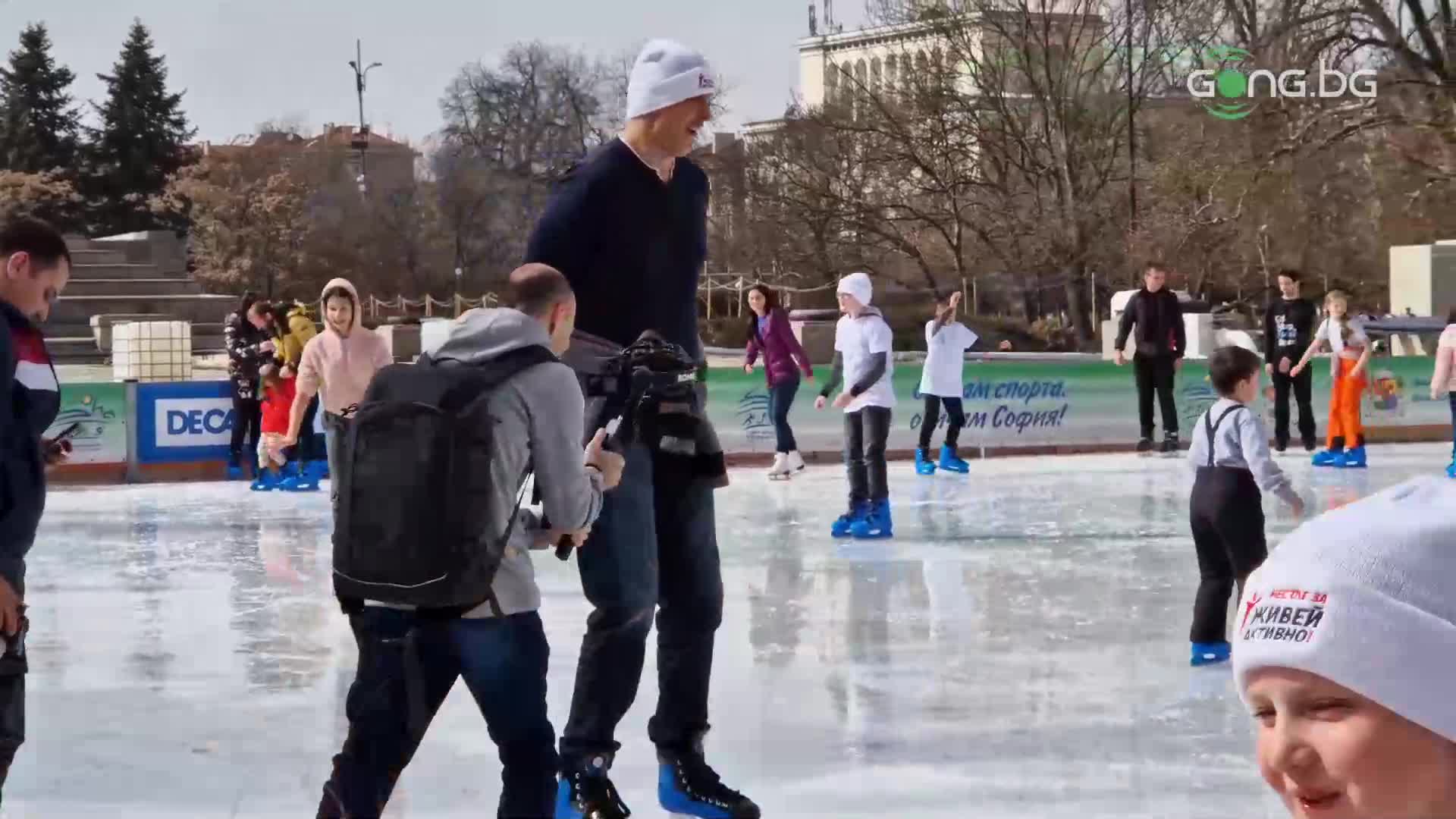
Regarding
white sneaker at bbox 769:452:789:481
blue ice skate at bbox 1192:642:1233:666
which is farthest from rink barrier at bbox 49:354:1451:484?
blue ice skate at bbox 1192:642:1233:666

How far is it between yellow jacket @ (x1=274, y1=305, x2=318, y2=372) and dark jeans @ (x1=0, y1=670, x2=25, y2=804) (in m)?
10.3

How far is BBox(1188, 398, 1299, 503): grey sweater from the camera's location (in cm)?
629

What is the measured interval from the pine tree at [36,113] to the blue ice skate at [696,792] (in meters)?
51.8

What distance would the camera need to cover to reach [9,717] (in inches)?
155

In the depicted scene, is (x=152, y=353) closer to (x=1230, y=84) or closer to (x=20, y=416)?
(x=1230, y=84)

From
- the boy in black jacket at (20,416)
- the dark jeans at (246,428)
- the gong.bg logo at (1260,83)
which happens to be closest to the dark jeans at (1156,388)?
the dark jeans at (246,428)

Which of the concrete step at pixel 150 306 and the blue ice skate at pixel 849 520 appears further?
the concrete step at pixel 150 306

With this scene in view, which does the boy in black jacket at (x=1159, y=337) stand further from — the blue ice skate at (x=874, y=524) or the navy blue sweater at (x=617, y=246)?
the navy blue sweater at (x=617, y=246)

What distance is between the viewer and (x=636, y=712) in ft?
18.9

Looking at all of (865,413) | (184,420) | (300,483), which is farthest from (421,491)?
(184,420)

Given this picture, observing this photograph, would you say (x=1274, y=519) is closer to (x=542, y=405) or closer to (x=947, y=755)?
(x=947, y=755)

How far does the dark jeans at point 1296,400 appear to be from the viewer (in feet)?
53.0

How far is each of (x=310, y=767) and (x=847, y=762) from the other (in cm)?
128

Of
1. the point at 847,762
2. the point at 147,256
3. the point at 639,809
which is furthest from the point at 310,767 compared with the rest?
the point at 147,256
